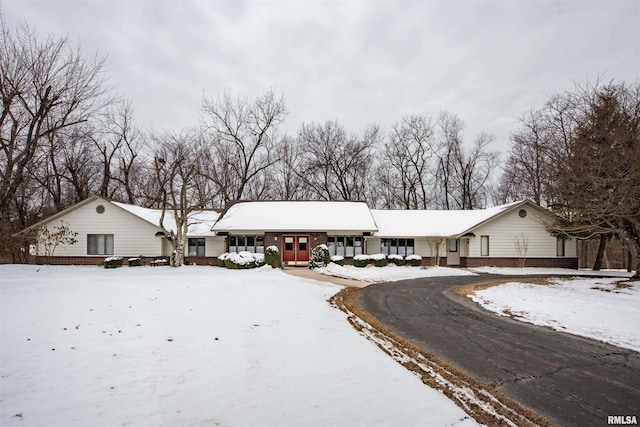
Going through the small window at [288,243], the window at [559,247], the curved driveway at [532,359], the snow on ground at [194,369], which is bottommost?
the curved driveway at [532,359]

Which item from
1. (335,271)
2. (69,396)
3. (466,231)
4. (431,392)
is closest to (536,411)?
(431,392)

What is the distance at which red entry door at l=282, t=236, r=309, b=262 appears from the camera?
2500cm

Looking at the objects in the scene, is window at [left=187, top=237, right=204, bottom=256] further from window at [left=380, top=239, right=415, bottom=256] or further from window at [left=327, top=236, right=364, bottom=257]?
window at [left=380, top=239, right=415, bottom=256]

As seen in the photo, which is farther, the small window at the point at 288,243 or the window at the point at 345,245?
the window at the point at 345,245

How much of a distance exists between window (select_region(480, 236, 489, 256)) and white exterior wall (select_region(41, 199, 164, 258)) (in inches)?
926

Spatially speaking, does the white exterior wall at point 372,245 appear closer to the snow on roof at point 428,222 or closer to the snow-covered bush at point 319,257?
the snow on roof at point 428,222

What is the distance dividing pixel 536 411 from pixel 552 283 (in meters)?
14.8

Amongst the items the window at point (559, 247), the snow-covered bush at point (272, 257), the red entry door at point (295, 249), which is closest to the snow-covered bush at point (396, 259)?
the red entry door at point (295, 249)

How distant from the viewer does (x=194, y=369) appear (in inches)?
209

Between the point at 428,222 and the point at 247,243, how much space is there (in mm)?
14640

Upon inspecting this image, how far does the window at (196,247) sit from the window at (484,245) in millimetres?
20960

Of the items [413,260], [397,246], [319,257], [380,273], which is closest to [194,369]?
[380,273]

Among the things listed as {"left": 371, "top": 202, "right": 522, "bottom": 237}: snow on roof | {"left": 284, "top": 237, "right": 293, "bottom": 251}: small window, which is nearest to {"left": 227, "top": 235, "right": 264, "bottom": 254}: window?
{"left": 284, "top": 237, "right": 293, "bottom": 251}: small window

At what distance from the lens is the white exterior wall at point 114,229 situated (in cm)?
2438
